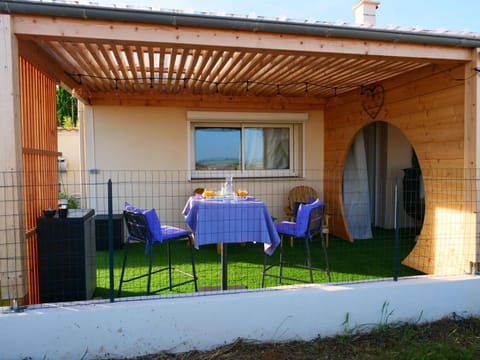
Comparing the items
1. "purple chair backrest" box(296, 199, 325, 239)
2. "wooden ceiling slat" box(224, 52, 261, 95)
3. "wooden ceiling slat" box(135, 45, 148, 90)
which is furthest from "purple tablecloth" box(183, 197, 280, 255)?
"wooden ceiling slat" box(135, 45, 148, 90)

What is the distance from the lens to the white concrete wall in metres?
2.67

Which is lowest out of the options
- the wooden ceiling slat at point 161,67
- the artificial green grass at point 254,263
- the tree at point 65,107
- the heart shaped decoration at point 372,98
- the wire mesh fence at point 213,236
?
the artificial green grass at point 254,263

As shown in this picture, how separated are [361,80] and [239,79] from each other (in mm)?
1753

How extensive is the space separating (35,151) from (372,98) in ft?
14.8

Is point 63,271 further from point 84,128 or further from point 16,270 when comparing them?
point 84,128

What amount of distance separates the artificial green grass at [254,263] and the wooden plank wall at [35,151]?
2.95 feet

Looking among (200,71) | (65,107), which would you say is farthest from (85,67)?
(65,107)

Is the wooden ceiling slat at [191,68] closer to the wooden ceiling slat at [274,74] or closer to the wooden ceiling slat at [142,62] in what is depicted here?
the wooden ceiling slat at [142,62]

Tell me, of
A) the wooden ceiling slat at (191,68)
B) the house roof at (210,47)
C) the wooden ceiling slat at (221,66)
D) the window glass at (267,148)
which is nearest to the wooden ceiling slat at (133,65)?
the house roof at (210,47)

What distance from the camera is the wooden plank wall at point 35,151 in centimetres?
321

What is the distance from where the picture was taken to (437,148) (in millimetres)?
4281

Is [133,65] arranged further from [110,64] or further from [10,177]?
[10,177]

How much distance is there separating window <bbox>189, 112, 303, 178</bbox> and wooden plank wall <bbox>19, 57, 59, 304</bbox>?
110 inches

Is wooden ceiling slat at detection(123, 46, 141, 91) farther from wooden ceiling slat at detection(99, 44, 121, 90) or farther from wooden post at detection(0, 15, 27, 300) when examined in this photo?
wooden post at detection(0, 15, 27, 300)
